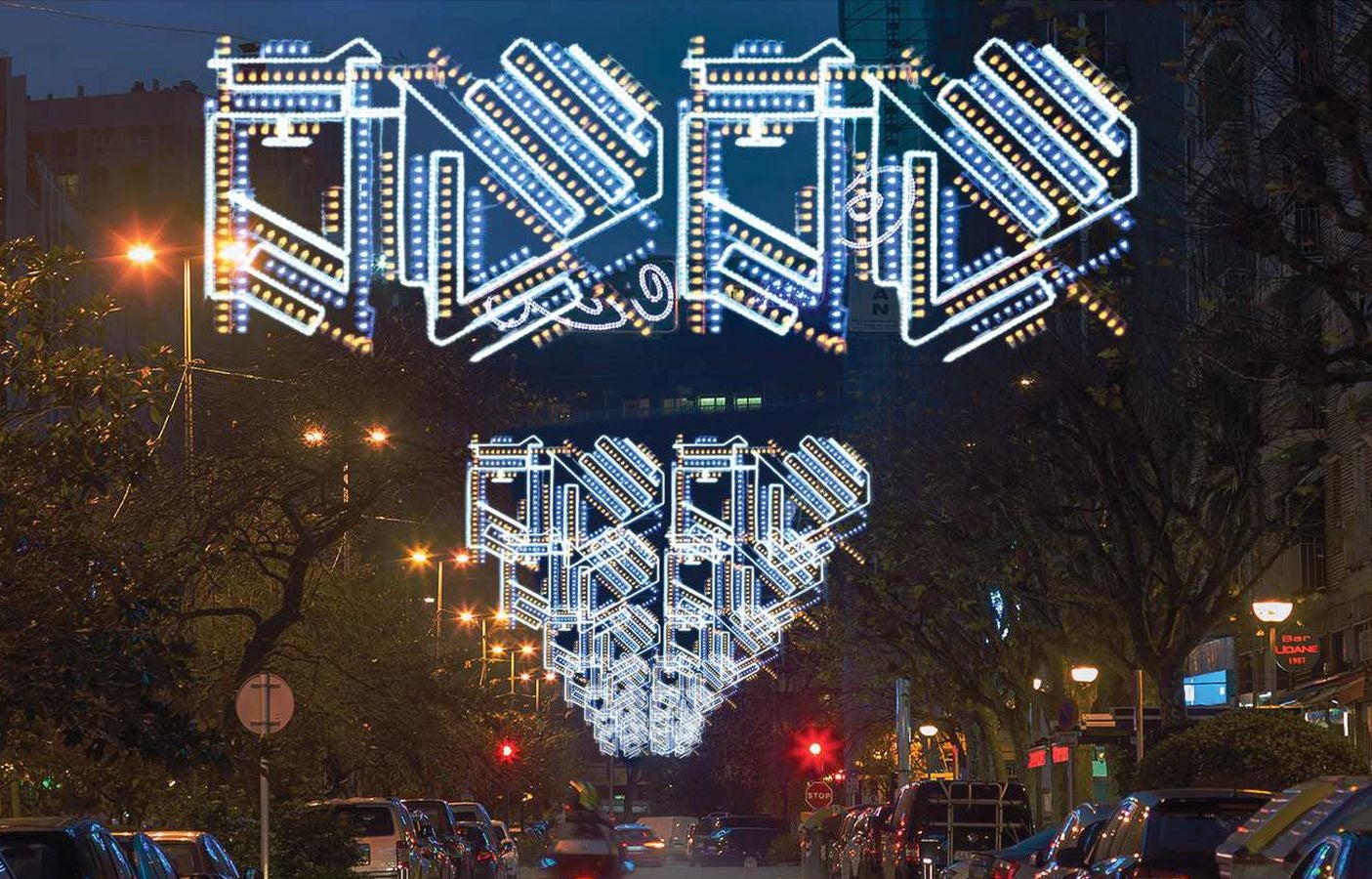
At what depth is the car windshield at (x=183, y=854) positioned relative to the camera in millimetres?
19875

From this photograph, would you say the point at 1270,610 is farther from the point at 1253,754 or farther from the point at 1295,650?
the point at 1295,650

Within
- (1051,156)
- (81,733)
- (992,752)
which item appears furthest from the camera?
(992,752)

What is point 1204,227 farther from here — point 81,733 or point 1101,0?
point 1101,0

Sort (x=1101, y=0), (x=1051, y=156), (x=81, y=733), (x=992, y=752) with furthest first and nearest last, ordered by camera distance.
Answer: (x=992, y=752), (x=1051, y=156), (x=1101, y=0), (x=81, y=733)

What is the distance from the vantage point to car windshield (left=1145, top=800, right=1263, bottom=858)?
16.5m

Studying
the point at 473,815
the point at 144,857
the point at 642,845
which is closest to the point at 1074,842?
the point at 144,857

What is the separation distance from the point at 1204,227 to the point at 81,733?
878cm

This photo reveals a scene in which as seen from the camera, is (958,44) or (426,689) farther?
(958,44)

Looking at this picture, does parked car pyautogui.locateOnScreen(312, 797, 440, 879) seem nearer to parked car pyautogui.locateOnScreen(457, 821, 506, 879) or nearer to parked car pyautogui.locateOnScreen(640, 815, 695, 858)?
parked car pyautogui.locateOnScreen(457, 821, 506, 879)

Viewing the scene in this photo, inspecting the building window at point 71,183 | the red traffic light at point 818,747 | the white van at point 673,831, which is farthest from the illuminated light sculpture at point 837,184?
the building window at point 71,183

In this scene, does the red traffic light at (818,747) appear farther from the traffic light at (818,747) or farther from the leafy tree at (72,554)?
the leafy tree at (72,554)

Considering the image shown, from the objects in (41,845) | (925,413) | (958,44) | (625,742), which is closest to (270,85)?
(925,413)

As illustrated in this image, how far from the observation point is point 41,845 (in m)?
14.4

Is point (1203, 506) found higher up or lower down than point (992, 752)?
higher up
